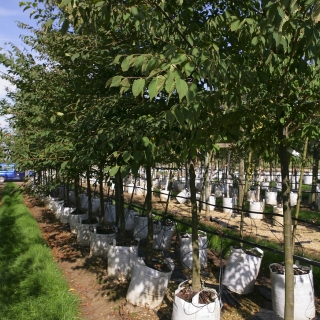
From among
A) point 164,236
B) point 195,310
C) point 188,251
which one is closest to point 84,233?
point 164,236

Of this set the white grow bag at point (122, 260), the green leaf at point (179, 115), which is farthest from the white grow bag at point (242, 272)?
the green leaf at point (179, 115)

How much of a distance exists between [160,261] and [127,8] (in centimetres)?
324

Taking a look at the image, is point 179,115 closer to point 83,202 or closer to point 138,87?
point 138,87

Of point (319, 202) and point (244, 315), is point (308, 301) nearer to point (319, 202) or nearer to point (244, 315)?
point (244, 315)

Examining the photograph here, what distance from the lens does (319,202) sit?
11.6 m

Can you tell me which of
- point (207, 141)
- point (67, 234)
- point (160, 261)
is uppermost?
point (207, 141)

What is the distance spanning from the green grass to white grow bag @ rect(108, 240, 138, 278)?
2.25ft

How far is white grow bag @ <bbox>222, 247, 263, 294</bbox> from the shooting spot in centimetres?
422

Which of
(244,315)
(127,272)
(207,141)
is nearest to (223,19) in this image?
(207,141)

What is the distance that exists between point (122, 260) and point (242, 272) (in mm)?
1638

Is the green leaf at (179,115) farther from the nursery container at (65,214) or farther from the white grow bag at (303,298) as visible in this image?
the nursery container at (65,214)

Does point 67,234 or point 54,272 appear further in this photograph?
point 67,234

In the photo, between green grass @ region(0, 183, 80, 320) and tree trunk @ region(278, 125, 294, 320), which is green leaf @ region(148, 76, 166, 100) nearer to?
tree trunk @ region(278, 125, 294, 320)

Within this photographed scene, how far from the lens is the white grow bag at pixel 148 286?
373cm
